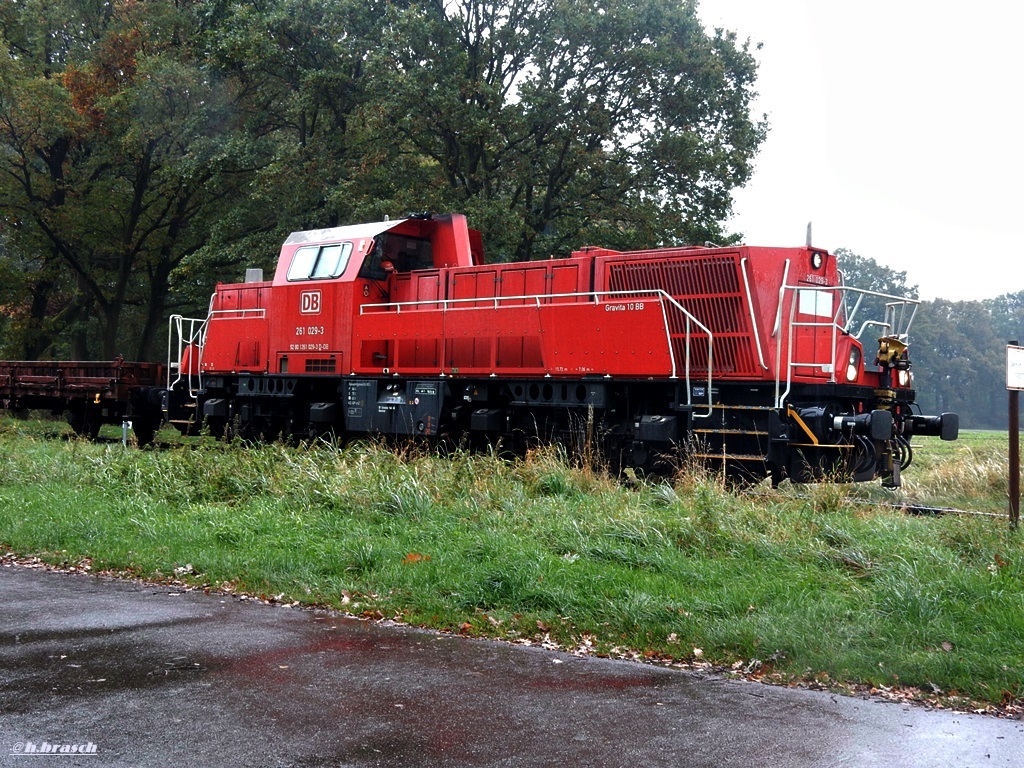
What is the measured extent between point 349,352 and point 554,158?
1137 centimetres

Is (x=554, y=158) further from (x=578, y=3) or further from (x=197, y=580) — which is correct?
(x=197, y=580)

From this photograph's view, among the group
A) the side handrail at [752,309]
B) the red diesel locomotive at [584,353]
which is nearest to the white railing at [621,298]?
the red diesel locomotive at [584,353]

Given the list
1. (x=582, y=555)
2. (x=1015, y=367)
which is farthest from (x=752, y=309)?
(x=582, y=555)

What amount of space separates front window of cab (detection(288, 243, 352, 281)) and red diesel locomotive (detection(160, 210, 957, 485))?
1.4 inches

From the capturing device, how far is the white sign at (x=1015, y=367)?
9.38 meters

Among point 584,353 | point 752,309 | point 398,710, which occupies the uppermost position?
point 752,309

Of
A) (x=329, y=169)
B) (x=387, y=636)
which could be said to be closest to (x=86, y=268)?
(x=329, y=169)

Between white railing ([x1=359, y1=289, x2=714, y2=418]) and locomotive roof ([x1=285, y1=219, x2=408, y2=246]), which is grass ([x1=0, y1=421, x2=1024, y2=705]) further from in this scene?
locomotive roof ([x1=285, y1=219, x2=408, y2=246])

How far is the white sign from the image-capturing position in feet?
30.8

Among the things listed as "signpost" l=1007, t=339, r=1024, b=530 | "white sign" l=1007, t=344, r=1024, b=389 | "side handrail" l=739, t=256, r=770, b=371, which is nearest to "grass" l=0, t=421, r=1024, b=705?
"signpost" l=1007, t=339, r=1024, b=530

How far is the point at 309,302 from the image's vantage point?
18.7m

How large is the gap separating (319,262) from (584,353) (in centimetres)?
597

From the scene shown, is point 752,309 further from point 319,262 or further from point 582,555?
point 319,262

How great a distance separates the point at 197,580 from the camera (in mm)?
8836
